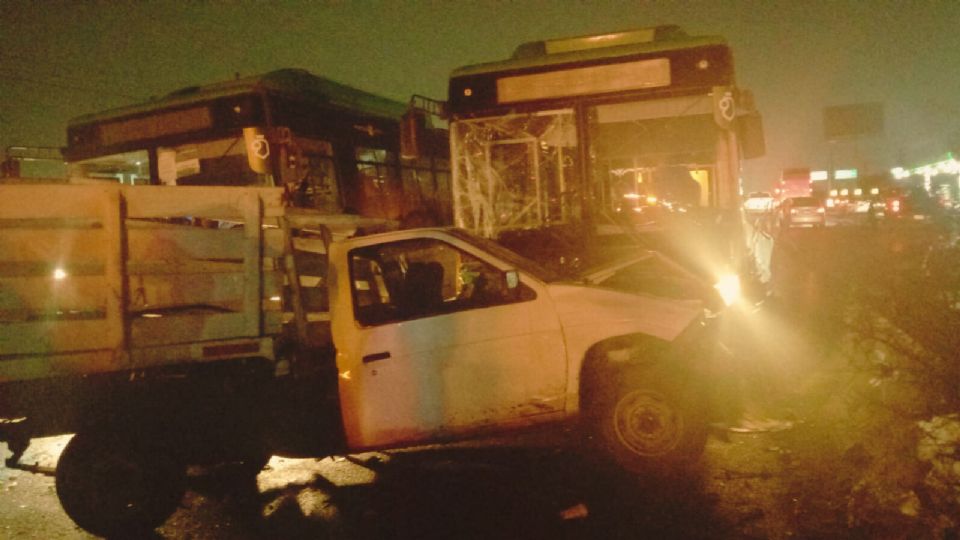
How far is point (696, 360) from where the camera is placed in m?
5.48

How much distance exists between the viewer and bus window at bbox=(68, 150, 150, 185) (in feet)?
36.0

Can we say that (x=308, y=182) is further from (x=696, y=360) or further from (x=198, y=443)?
(x=696, y=360)

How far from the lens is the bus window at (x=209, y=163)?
10.5m

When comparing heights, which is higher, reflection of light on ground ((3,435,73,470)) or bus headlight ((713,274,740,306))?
bus headlight ((713,274,740,306))

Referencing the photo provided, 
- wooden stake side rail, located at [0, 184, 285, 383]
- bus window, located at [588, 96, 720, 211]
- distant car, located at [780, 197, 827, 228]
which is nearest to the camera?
wooden stake side rail, located at [0, 184, 285, 383]

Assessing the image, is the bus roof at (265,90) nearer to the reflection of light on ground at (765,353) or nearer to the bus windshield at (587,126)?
the bus windshield at (587,126)

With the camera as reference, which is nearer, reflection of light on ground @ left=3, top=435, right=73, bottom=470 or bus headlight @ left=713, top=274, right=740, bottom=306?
reflection of light on ground @ left=3, top=435, right=73, bottom=470

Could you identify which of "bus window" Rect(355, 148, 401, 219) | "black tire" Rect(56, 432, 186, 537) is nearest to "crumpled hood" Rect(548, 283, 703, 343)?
"black tire" Rect(56, 432, 186, 537)

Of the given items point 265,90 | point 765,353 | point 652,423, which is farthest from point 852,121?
point 652,423

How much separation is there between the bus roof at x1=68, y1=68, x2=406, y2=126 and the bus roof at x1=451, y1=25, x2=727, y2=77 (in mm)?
3093

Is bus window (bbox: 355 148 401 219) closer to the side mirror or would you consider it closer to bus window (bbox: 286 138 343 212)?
bus window (bbox: 286 138 343 212)

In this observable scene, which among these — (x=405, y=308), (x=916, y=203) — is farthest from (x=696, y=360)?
(x=916, y=203)

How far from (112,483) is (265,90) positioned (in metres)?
6.80

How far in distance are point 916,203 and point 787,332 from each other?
2865 centimetres
